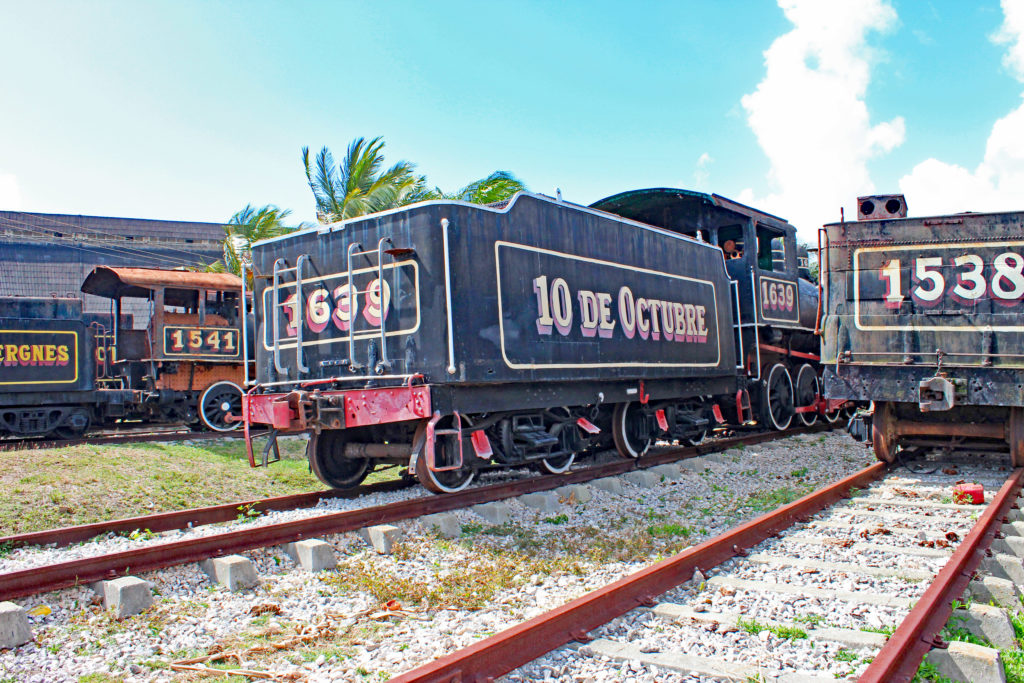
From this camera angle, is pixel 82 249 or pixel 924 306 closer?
pixel 924 306

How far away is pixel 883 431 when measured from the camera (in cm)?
766

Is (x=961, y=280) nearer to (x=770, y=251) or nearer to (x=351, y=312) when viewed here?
(x=770, y=251)

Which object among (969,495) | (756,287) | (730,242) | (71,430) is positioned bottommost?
(969,495)

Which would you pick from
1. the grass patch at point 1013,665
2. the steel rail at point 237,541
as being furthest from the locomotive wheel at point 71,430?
the grass patch at point 1013,665

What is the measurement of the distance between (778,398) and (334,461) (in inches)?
287

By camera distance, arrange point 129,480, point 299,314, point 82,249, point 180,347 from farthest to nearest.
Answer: point 82,249 < point 180,347 < point 129,480 < point 299,314

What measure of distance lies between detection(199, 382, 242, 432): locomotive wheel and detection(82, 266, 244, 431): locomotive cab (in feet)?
0.05

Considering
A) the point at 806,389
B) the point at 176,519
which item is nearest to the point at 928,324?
the point at 806,389

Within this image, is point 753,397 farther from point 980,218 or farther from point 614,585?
point 614,585

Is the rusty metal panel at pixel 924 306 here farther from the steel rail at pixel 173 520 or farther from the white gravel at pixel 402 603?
the steel rail at pixel 173 520

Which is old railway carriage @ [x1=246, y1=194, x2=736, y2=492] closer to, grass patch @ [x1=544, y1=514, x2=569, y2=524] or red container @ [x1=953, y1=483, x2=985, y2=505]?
grass patch @ [x1=544, y1=514, x2=569, y2=524]

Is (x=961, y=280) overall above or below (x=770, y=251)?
below

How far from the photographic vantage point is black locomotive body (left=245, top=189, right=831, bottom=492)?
6254mm

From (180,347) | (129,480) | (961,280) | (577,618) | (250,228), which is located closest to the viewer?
(577,618)
